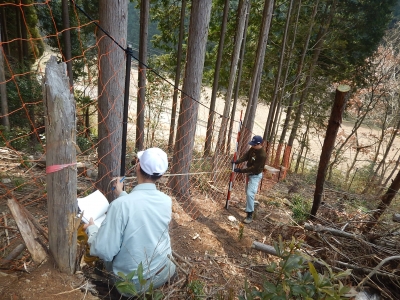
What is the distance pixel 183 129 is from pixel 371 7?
10.8 meters

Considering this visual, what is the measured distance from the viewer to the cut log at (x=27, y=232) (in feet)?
5.72

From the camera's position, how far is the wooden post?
5.07 feet

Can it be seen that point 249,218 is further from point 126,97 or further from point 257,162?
point 126,97

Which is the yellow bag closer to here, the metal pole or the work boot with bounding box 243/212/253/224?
the metal pole

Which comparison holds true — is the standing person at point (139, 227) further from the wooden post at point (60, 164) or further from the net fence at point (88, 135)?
the net fence at point (88, 135)

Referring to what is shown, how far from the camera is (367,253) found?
275 centimetres

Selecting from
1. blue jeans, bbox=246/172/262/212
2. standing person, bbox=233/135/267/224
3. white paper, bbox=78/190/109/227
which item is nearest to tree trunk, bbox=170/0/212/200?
standing person, bbox=233/135/267/224

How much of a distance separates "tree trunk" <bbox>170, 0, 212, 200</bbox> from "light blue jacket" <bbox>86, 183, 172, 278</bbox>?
2592 mm

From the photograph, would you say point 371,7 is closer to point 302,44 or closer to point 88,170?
point 302,44

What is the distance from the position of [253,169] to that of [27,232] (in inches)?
149

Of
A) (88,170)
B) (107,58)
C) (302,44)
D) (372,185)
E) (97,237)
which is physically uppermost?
(302,44)

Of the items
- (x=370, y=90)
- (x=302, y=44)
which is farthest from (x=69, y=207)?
(x=370, y=90)

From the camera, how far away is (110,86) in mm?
2871

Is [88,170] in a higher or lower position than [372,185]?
higher
